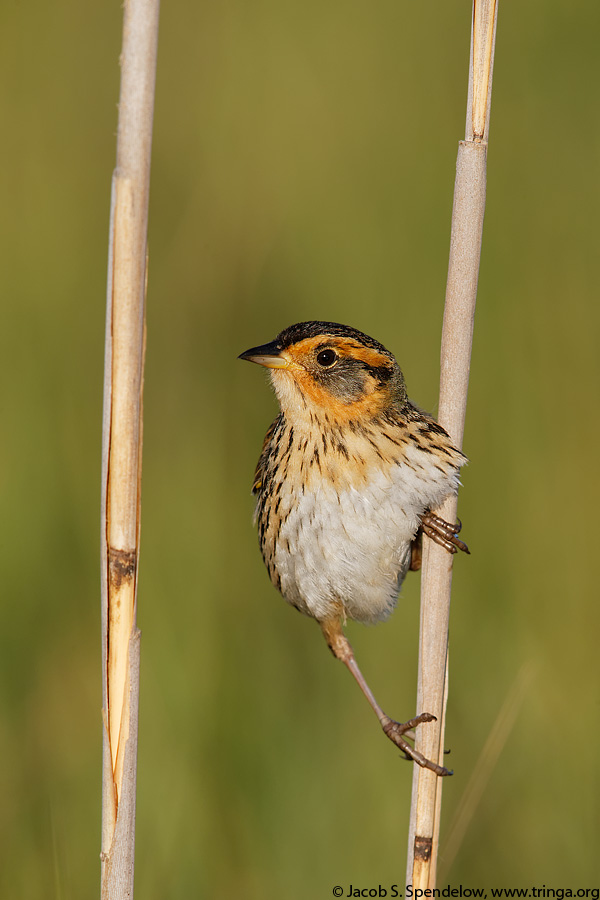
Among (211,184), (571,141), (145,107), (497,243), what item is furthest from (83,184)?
(145,107)

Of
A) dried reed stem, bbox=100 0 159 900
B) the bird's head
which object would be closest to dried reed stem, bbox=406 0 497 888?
the bird's head

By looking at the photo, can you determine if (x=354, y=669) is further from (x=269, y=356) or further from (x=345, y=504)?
(x=269, y=356)

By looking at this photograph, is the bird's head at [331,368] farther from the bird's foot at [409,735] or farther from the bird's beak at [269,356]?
the bird's foot at [409,735]

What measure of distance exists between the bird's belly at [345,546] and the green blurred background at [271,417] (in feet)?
2.43

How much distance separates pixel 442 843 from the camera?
11.8 feet

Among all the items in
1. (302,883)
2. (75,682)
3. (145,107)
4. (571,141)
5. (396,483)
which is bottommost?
(302,883)

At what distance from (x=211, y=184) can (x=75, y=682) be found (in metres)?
2.67

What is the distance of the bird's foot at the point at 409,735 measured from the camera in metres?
2.79

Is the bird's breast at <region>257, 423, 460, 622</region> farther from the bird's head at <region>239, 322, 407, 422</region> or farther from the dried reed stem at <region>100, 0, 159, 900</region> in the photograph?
the dried reed stem at <region>100, 0, 159, 900</region>

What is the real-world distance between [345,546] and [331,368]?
1.91ft

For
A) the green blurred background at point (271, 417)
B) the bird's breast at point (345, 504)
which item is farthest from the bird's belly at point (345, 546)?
the green blurred background at point (271, 417)

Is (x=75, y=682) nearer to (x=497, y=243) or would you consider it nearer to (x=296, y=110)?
(x=497, y=243)

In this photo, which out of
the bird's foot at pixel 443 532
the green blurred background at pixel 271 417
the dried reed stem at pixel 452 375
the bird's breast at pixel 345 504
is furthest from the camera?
the green blurred background at pixel 271 417

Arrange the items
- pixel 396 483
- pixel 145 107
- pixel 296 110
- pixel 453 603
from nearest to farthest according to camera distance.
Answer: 1. pixel 145 107
2. pixel 396 483
3. pixel 453 603
4. pixel 296 110
